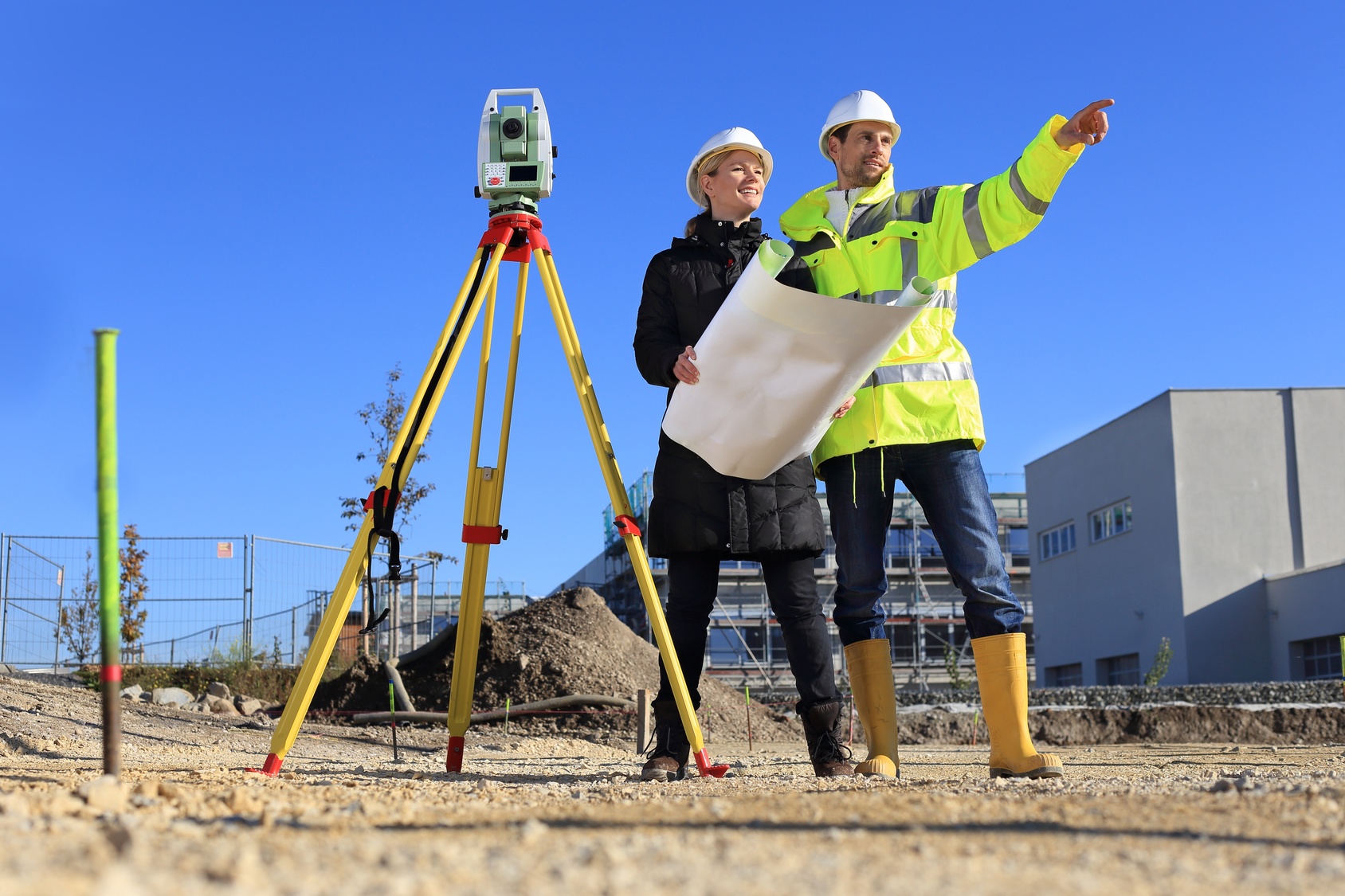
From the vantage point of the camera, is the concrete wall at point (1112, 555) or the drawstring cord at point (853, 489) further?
the concrete wall at point (1112, 555)

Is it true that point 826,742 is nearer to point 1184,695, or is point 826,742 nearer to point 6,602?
point 1184,695

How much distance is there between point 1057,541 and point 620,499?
26.1m

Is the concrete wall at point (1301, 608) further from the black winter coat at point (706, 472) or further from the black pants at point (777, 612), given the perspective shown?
the black winter coat at point (706, 472)

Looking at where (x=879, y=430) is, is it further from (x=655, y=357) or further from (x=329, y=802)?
(x=329, y=802)

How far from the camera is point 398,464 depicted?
3600mm

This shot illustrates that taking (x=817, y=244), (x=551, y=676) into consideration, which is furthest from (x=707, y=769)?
(x=551, y=676)

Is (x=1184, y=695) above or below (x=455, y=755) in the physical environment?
below

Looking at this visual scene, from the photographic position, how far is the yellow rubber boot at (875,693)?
357 cm

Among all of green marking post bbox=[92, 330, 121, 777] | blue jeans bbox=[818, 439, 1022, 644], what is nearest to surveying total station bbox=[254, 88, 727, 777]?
blue jeans bbox=[818, 439, 1022, 644]

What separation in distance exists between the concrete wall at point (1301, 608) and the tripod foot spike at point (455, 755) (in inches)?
802

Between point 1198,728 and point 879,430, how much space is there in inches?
299

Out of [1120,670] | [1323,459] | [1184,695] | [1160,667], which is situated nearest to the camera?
[1184,695]

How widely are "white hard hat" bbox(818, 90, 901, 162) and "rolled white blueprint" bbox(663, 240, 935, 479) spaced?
79 cm

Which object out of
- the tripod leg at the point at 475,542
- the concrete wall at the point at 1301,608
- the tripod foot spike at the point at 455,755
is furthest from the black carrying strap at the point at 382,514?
the concrete wall at the point at 1301,608
